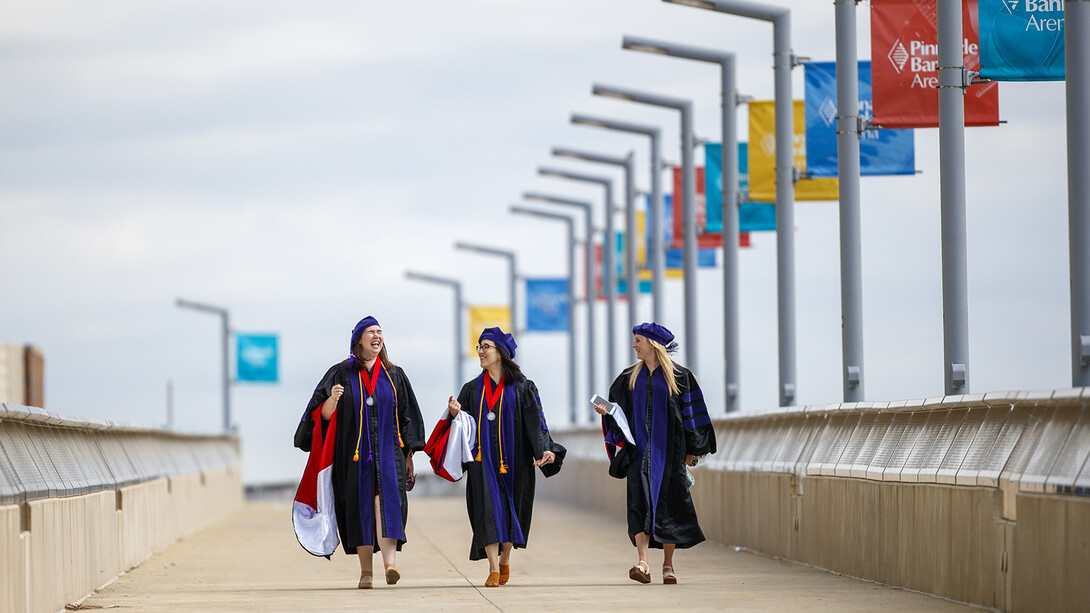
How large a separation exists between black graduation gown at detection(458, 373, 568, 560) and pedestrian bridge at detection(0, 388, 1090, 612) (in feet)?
1.53

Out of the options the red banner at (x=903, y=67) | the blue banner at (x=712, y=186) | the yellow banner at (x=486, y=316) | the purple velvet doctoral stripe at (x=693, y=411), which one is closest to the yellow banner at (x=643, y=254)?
the blue banner at (x=712, y=186)

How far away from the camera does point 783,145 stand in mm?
22922

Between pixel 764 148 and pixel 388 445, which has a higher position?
pixel 764 148

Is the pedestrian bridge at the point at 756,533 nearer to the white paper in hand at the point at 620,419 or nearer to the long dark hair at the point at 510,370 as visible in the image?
the white paper in hand at the point at 620,419

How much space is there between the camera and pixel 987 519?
38.0ft

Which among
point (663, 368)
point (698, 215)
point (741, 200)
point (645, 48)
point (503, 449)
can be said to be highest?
point (645, 48)

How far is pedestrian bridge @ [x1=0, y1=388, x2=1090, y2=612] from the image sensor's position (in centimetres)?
1098

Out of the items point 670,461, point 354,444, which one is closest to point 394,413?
point 354,444

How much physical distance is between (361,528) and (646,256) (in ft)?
84.5

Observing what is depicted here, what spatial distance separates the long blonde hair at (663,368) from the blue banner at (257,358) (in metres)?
51.9

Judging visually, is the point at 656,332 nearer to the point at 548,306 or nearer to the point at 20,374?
the point at 548,306

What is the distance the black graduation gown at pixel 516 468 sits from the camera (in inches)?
605

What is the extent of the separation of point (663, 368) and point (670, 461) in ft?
2.30

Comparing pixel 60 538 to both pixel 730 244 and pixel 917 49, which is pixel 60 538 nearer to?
pixel 917 49
